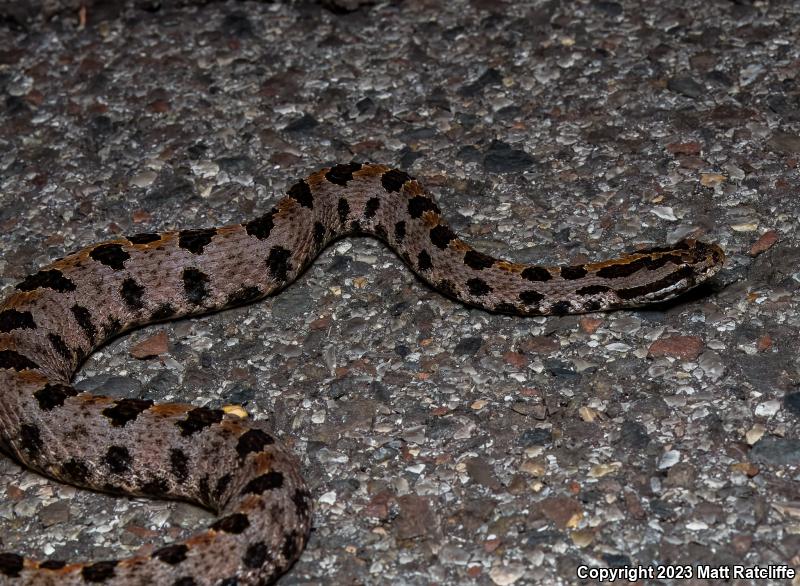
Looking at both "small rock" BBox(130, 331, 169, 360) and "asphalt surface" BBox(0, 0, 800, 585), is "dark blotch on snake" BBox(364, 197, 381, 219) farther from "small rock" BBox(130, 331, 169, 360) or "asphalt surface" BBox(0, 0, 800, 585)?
"small rock" BBox(130, 331, 169, 360)

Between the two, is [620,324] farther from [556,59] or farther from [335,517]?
[556,59]

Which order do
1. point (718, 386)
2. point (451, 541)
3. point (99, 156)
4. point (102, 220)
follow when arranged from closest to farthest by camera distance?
1. point (451, 541)
2. point (718, 386)
3. point (102, 220)
4. point (99, 156)

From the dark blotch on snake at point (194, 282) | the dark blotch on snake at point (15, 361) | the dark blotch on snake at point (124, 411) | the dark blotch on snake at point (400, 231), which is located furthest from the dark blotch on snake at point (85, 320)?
the dark blotch on snake at point (400, 231)

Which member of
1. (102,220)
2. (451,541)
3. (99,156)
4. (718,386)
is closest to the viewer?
(451,541)

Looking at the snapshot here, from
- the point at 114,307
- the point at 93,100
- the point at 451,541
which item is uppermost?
the point at 93,100

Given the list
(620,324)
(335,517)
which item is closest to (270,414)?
(335,517)

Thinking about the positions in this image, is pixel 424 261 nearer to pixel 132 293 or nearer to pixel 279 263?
pixel 279 263

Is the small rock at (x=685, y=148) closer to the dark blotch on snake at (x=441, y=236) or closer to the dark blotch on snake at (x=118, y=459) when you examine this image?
the dark blotch on snake at (x=441, y=236)

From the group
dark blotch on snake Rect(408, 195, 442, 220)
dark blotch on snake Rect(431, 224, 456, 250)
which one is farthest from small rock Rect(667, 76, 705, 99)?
dark blotch on snake Rect(431, 224, 456, 250)

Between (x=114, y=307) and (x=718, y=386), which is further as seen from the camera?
(x=114, y=307)
